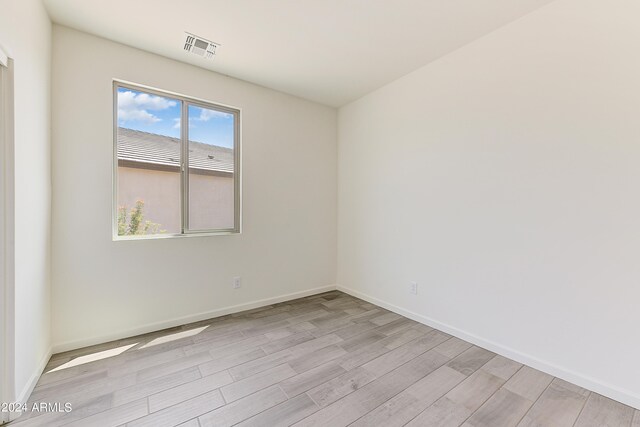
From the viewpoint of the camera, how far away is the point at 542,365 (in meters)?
1.96

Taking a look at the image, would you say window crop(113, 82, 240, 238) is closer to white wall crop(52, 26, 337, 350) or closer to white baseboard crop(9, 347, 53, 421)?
white wall crop(52, 26, 337, 350)

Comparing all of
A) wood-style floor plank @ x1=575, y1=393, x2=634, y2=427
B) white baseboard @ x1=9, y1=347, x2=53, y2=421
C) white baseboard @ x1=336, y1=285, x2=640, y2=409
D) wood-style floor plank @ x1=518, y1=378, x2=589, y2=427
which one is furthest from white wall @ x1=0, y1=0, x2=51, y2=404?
wood-style floor plank @ x1=575, y1=393, x2=634, y2=427

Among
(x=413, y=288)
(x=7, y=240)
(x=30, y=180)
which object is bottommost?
(x=413, y=288)

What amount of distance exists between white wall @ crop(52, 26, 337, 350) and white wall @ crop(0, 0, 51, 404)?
136 millimetres

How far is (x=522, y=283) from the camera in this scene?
2082mm

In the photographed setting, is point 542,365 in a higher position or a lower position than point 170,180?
lower

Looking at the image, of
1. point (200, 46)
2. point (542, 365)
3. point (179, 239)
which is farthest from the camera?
point (179, 239)

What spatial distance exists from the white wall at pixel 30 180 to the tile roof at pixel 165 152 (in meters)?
0.53

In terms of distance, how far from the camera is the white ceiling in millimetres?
1948

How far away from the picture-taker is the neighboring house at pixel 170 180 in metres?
2.47

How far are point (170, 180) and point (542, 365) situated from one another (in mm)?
3563

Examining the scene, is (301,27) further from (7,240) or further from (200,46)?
(7,240)

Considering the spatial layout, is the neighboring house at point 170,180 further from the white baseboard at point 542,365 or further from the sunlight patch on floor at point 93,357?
the white baseboard at point 542,365

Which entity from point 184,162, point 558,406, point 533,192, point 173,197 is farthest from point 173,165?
point 558,406
